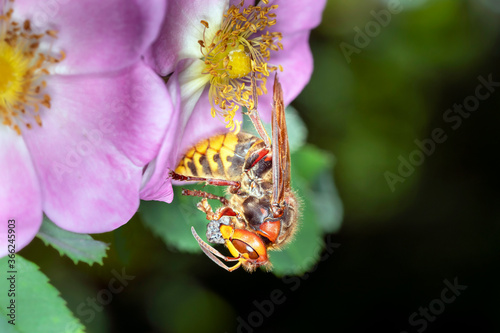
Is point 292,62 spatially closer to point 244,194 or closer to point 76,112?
point 244,194

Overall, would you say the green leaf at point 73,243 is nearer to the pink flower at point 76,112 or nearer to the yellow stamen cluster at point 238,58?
the pink flower at point 76,112

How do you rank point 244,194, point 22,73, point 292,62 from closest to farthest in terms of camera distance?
point 22,73
point 244,194
point 292,62

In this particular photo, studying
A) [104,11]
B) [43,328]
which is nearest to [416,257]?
[43,328]

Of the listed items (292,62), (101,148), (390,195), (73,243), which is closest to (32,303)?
(73,243)

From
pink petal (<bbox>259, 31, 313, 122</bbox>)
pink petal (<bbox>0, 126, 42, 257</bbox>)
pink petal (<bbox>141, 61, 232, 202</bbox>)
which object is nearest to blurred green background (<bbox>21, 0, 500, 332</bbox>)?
pink petal (<bbox>259, 31, 313, 122</bbox>)

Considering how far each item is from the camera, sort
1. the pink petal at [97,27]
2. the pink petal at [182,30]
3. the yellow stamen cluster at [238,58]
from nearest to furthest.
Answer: the pink petal at [97,27], the pink petal at [182,30], the yellow stamen cluster at [238,58]

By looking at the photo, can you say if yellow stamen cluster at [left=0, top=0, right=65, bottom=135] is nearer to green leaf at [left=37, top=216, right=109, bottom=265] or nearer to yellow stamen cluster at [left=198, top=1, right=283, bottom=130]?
green leaf at [left=37, top=216, right=109, bottom=265]

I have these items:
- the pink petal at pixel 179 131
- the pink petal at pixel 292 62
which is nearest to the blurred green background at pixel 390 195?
the pink petal at pixel 292 62
